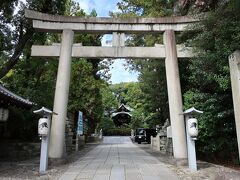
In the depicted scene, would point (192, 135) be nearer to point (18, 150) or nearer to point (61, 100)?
point (61, 100)

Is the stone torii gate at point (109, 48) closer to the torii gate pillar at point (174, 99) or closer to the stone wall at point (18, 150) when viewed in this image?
the torii gate pillar at point (174, 99)

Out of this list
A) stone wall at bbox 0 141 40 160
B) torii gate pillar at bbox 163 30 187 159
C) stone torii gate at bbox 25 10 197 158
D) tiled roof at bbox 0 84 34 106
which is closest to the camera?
tiled roof at bbox 0 84 34 106

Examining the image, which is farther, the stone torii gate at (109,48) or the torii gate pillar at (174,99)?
the stone torii gate at (109,48)

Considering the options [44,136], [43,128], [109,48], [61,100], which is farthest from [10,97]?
[109,48]

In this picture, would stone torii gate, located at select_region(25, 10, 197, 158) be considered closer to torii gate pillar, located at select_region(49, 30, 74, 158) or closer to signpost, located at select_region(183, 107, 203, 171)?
torii gate pillar, located at select_region(49, 30, 74, 158)

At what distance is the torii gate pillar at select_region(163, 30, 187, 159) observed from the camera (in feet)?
36.3

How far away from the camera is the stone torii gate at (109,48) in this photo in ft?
38.3

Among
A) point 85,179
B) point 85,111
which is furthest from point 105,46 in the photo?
point 85,111

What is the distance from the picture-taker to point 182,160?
35.7 ft

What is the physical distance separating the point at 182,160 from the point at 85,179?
4281mm

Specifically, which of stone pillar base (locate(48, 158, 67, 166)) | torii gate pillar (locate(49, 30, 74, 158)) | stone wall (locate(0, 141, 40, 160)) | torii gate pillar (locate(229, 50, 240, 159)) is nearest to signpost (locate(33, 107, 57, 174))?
stone pillar base (locate(48, 158, 67, 166))

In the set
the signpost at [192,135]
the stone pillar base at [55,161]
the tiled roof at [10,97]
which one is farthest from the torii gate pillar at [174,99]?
the tiled roof at [10,97]

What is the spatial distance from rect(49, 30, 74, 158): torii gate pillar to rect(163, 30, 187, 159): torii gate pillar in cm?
421

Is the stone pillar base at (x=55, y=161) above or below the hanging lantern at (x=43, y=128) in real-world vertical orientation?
below
